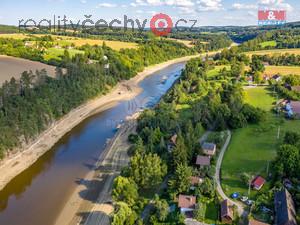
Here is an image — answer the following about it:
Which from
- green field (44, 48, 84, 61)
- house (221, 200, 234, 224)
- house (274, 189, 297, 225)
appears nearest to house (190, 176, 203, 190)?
house (221, 200, 234, 224)

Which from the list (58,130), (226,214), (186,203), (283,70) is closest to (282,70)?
(283,70)

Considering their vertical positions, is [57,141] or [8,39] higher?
[8,39]

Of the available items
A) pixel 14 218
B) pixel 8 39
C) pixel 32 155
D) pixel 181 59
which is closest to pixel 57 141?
pixel 32 155

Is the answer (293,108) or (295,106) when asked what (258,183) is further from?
(295,106)

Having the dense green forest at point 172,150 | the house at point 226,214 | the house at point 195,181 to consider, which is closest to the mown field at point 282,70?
the dense green forest at point 172,150

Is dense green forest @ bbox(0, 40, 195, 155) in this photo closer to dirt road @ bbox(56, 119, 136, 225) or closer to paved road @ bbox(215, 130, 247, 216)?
dirt road @ bbox(56, 119, 136, 225)

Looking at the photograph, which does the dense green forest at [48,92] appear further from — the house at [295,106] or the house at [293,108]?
the house at [295,106]

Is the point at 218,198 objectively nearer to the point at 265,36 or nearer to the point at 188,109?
the point at 188,109
